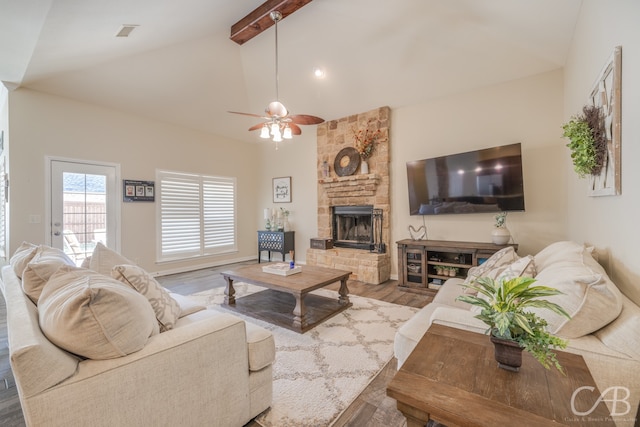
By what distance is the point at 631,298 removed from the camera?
1435mm

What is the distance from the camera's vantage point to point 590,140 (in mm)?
1998

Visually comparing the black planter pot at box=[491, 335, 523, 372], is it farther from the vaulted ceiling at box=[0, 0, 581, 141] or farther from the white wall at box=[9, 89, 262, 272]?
the white wall at box=[9, 89, 262, 272]

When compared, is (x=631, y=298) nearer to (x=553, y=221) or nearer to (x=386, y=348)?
(x=386, y=348)

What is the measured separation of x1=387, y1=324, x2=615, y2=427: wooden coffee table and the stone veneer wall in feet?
11.0

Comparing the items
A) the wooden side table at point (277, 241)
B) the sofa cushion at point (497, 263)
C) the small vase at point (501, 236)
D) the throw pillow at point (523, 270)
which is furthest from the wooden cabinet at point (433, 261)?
the wooden side table at point (277, 241)

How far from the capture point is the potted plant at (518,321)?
920 millimetres

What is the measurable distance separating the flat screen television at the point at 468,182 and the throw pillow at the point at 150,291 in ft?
12.2

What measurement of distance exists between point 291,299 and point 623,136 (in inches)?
130

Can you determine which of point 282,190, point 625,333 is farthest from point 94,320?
point 282,190

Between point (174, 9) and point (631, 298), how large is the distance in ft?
14.7

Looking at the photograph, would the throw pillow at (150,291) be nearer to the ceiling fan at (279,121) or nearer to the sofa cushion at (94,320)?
the sofa cushion at (94,320)

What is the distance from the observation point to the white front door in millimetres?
4039

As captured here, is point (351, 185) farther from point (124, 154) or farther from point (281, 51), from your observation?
point (124, 154)

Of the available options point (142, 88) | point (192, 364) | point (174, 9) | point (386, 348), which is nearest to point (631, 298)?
point (386, 348)
